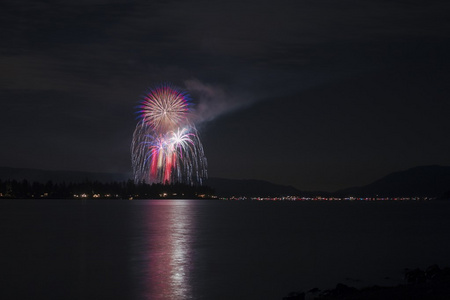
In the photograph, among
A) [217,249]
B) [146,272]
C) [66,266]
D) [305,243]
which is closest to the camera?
[146,272]

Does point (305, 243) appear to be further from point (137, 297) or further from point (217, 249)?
point (137, 297)

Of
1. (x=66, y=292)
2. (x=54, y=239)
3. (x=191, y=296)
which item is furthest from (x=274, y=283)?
(x=54, y=239)

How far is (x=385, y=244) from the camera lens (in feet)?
180

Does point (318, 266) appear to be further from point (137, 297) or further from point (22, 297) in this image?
point (22, 297)

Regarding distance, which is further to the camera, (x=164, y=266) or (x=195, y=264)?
(x=195, y=264)

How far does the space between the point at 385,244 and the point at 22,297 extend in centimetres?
3998

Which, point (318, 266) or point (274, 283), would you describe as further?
point (318, 266)

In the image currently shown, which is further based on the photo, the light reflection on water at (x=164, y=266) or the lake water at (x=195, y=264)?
the lake water at (x=195, y=264)

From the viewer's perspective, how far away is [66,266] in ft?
117

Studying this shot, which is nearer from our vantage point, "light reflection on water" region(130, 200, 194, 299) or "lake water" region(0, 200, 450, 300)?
"light reflection on water" region(130, 200, 194, 299)

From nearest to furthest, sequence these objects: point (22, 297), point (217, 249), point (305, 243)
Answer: point (22, 297) → point (217, 249) → point (305, 243)

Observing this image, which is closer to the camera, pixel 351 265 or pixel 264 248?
pixel 351 265

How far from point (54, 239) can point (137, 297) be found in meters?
32.8

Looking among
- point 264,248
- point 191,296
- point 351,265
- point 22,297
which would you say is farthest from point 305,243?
point 22,297
